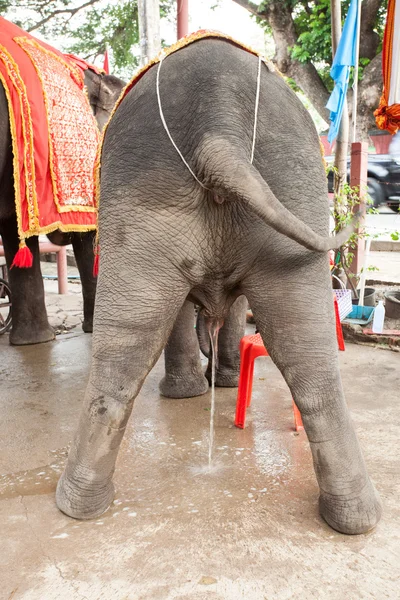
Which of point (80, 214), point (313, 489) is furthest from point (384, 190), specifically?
point (313, 489)

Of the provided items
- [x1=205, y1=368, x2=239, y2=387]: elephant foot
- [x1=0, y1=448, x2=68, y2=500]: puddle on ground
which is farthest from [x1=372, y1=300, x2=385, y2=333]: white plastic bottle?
[x1=0, y1=448, x2=68, y2=500]: puddle on ground

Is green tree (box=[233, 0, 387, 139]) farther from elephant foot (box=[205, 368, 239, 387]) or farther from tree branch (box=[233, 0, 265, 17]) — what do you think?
elephant foot (box=[205, 368, 239, 387])

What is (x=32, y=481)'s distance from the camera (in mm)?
2533

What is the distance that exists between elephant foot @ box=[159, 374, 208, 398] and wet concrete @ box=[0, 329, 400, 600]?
63 millimetres

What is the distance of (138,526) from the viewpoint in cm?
215

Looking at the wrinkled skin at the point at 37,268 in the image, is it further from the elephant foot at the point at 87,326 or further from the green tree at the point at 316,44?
the green tree at the point at 316,44

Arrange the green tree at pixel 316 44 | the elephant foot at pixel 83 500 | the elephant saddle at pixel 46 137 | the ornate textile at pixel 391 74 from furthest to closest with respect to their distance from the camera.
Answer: the green tree at pixel 316 44 < the ornate textile at pixel 391 74 < the elephant saddle at pixel 46 137 < the elephant foot at pixel 83 500

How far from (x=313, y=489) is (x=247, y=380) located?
2.78ft

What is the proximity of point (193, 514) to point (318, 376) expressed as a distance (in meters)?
0.75

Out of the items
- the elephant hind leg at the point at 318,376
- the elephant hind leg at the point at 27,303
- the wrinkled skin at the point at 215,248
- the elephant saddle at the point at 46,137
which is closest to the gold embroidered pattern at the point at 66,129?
the elephant saddle at the point at 46,137

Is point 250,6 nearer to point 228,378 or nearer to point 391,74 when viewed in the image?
point 391,74

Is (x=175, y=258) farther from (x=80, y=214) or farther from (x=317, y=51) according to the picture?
(x=317, y=51)

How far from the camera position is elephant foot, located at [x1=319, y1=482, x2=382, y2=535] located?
2.08m

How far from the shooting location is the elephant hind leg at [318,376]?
2.06m
